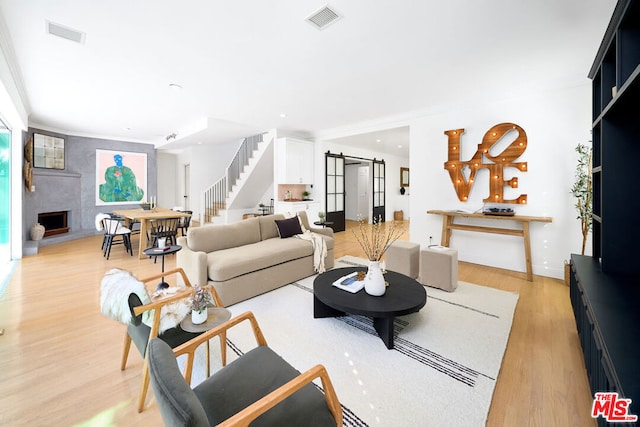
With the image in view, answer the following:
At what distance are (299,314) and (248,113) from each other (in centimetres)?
420

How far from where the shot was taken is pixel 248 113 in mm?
5359

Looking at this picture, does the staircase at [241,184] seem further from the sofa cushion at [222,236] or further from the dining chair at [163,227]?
the sofa cushion at [222,236]

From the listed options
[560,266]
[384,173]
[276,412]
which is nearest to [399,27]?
[276,412]

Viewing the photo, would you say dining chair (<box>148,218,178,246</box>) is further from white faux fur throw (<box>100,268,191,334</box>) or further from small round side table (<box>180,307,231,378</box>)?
small round side table (<box>180,307,231,378</box>)

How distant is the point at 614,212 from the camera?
6.59 feet

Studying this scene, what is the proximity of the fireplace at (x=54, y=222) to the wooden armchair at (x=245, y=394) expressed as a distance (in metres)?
7.93

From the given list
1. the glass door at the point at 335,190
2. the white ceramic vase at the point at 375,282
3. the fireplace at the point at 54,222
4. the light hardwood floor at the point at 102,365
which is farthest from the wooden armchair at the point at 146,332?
the fireplace at the point at 54,222

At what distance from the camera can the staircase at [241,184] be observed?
7.46 metres

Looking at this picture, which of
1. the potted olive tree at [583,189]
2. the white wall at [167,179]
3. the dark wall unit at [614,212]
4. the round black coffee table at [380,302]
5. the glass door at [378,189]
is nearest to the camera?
the dark wall unit at [614,212]

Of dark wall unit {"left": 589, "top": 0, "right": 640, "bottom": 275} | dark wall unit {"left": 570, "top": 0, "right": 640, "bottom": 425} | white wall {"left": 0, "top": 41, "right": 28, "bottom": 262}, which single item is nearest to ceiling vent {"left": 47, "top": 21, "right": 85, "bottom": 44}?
white wall {"left": 0, "top": 41, "right": 28, "bottom": 262}

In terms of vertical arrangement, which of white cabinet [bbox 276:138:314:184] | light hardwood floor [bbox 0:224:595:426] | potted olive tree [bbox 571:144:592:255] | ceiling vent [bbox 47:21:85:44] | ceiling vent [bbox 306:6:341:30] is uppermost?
ceiling vent [bbox 47:21:85:44]

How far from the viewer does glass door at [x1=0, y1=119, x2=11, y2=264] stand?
472 cm

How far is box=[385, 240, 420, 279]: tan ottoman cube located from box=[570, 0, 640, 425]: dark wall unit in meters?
1.60

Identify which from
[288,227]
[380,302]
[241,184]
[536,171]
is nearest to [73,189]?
[241,184]
